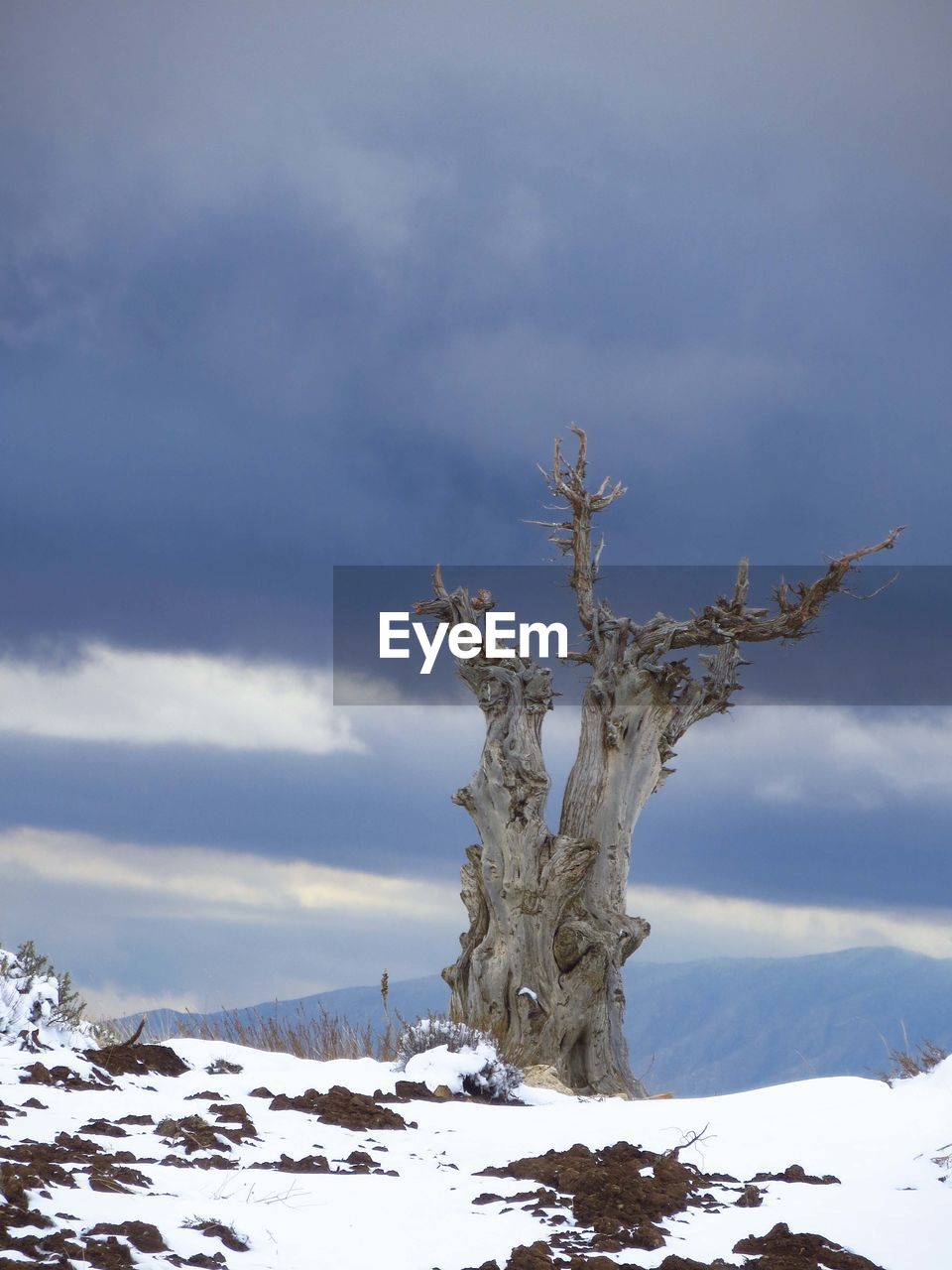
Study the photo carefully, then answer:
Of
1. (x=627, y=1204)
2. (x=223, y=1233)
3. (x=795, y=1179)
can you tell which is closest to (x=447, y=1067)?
(x=795, y=1179)

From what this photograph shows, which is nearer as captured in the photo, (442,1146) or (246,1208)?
(246,1208)

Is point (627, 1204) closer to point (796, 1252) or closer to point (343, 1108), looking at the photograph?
point (796, 1252)

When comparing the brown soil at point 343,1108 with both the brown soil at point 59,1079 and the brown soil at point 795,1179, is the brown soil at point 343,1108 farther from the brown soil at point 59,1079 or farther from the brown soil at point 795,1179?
the brown soil at point 795,1179

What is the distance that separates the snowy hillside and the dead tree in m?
7.59

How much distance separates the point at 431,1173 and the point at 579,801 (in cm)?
1104

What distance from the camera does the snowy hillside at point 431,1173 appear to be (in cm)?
521

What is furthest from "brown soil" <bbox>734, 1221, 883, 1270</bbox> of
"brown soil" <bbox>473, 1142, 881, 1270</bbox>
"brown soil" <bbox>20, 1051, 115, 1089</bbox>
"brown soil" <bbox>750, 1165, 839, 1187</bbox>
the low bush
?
the low bush

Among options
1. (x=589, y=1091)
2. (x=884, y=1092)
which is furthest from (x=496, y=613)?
(x=884, y=1092)

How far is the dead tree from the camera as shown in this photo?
1681cm

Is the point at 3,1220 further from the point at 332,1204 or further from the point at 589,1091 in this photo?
the point at 589,1091

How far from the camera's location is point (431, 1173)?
21.9 ft

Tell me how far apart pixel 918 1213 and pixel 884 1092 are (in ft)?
8.93

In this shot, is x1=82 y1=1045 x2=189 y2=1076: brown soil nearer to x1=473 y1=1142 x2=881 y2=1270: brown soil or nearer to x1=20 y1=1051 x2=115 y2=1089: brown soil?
x1=20 y1=1051 x2=115 y2=1089: brown soil

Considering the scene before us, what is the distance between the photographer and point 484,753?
1753 centimetres
